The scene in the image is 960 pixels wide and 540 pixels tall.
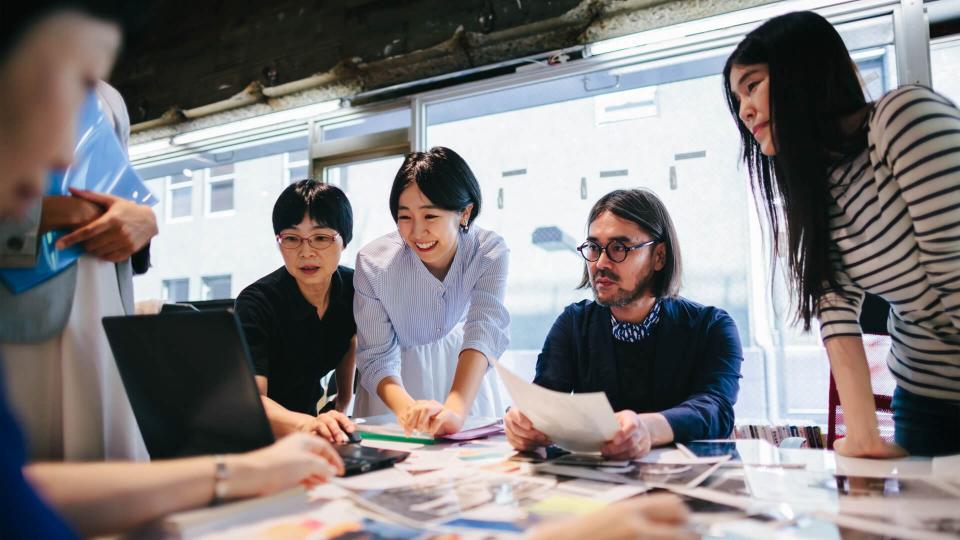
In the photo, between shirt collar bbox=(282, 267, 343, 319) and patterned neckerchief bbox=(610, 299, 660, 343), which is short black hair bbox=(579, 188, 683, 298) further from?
shirt collar bbox=(282, 267, 343, 319)

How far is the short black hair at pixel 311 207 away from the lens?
1.75m

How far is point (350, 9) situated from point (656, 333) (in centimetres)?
275

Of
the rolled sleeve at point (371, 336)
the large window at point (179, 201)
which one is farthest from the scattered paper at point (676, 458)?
the large window at point (179, 201)

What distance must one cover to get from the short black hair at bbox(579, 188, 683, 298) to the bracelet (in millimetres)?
1263

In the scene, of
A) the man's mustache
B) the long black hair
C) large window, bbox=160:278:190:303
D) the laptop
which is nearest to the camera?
the laptop

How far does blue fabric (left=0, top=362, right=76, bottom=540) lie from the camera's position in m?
0.37

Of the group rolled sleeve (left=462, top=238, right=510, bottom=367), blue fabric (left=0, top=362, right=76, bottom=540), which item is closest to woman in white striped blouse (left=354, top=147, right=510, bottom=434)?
rolled sleeve (left=462, top=238, right=510, bottom=367)

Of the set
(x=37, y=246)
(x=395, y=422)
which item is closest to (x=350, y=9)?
(x=395, y=422)

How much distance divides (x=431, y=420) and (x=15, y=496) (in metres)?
0.93

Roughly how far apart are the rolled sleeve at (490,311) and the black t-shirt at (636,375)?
0.33 m

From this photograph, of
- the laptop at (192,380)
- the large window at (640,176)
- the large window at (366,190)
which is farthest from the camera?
the large window at (366,190)

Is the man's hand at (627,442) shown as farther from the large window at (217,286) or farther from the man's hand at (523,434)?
the large window at (217,286)

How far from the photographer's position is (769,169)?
4.31ft

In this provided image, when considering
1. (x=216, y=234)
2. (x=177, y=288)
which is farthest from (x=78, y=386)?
(x=177, y=288)
